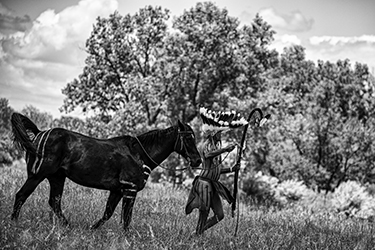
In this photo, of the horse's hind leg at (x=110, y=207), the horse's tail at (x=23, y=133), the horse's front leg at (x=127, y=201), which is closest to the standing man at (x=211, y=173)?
the horse's front leg at (x=127, y=201)

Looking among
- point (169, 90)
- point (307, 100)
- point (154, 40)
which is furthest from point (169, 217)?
point (307, 100)

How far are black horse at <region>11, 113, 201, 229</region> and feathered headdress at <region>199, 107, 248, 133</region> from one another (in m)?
0.33

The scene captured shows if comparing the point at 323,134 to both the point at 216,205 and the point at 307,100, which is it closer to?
the point at 307,100

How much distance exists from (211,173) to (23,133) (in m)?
2.93

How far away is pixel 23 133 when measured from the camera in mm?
6883

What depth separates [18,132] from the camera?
689 centimetres

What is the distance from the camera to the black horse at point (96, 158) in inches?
269

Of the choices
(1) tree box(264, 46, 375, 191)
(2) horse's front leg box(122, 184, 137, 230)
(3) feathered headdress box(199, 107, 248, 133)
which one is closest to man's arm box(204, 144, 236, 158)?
(3) feathered headdress box(199, 107, 248, 133)

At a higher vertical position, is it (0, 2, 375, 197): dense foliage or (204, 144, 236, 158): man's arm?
(0, 2, 375, 197): dense foliage

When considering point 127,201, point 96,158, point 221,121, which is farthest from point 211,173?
point 96,158

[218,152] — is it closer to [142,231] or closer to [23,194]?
[142,231]

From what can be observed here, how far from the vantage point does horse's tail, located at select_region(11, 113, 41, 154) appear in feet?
22.5

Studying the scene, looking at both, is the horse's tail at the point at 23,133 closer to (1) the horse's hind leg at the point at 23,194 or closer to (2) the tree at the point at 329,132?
(1) the horse's hind leg at the point at 23,194

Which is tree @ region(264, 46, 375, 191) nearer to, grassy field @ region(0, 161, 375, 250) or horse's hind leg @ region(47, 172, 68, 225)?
grassy field @ region(0, 161, 375, 250)
